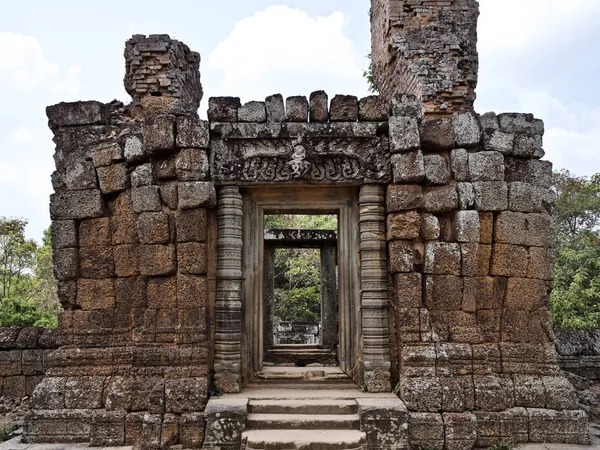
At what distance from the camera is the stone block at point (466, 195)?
6.19 metres

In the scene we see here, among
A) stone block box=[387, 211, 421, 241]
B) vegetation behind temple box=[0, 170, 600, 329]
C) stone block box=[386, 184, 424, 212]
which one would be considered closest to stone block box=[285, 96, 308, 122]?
stone block box=[386, 184, 424, 212]

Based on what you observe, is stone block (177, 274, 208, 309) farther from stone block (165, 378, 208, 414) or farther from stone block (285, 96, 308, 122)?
stone block (285, 96, 308, 122)

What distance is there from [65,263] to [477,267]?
5038mm

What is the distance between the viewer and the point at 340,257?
6883mm

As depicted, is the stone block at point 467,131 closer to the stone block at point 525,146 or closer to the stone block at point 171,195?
the stone block at point 525,146

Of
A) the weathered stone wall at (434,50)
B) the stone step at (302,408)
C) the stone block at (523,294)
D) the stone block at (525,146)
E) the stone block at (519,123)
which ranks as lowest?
the stone step at (302,408)

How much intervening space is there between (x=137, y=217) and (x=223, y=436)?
273 cm

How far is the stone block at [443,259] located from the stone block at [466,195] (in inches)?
19.8

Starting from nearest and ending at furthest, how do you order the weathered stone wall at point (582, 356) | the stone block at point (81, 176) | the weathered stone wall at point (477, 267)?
the weathered stone wall at point (477, 267)
the stone block at point (81, 176)
the weathered stone wall at point (582, 356)

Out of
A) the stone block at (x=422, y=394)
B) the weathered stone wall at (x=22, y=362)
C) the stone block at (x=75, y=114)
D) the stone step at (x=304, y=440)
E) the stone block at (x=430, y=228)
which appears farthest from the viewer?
the weathered stone wall at (x=22, y=362)

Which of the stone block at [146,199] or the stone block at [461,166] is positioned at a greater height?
the stone block at [461,166]

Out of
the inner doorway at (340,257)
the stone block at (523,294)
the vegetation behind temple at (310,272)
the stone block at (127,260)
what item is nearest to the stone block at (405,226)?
the inner doorway at (340,257)

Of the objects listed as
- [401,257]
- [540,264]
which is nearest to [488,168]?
[540,264]

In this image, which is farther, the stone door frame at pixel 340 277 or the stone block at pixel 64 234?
the stone block at pixel 64 234
